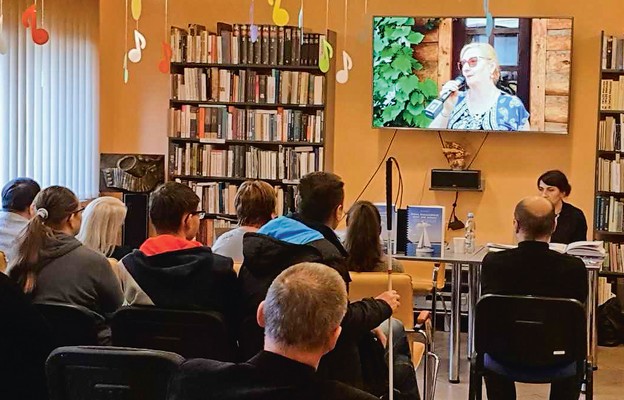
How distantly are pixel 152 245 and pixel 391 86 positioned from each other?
4171mm

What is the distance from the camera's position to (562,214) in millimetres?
5926

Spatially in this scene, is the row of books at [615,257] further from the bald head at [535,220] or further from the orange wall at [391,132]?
the bald head at [535,220]

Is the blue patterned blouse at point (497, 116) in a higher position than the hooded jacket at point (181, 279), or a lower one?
higher

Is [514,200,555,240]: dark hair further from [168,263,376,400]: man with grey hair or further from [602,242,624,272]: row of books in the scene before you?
[602,242,624,272]: row of books

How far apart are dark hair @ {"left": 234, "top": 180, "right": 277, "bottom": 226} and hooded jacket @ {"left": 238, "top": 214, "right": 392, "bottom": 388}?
995mm

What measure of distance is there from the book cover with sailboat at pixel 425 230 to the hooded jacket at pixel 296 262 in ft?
7.30

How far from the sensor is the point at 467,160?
281 inches

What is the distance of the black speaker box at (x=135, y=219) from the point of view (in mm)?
7227

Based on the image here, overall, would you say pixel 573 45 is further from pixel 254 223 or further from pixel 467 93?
pixel 254 223

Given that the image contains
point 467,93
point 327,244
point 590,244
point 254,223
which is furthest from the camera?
point 467,93

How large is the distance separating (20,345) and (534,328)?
6.65ft

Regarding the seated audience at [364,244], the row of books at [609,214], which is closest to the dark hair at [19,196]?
the seated audience at [364,244]

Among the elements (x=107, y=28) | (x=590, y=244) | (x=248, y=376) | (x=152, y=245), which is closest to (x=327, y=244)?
(x=152, y=245)

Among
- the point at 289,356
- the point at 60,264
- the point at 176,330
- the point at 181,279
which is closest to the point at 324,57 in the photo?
the point at 60,264
